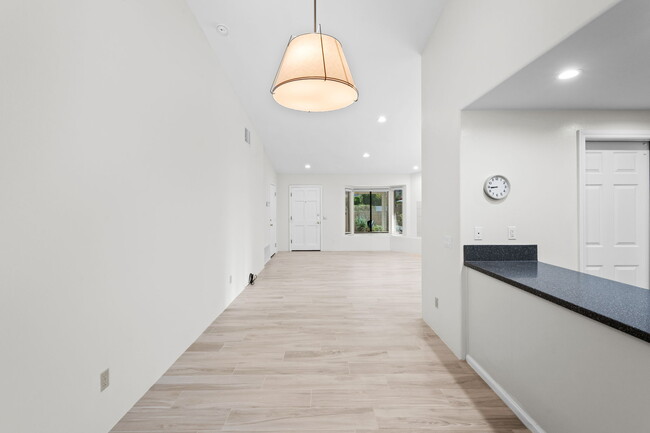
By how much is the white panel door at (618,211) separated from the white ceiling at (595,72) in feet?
1.34

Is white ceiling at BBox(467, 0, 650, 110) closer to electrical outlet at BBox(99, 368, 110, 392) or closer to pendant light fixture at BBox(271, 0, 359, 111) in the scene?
pendant light fixture at BBox(271, 0, 359, 111)

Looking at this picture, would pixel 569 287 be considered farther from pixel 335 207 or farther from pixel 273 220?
pixel 335 207

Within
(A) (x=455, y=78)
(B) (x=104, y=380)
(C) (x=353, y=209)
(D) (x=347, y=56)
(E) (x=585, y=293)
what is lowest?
(B) (x=104, y=380)

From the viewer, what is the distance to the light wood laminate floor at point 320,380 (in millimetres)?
1796

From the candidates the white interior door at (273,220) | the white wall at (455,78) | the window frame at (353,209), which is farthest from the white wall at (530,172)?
the window frame at (353,209)

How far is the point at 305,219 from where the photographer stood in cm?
930

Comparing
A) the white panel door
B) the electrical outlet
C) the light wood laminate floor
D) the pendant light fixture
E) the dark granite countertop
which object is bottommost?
the light wood laminate floor

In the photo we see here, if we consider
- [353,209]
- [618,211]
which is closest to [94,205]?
[618,211]

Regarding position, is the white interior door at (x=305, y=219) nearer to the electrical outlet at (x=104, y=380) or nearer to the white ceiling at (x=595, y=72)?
the white ceiling at (x=595, y=72)

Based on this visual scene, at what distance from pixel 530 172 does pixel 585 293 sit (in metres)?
1.21

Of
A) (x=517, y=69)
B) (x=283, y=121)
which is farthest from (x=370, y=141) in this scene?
(x=517, y=69)

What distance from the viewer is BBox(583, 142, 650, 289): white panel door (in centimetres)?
259

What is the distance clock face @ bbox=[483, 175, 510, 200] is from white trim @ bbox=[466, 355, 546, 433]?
4.32 feet

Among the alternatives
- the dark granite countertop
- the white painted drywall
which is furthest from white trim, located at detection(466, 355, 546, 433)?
the dark granite countertop
